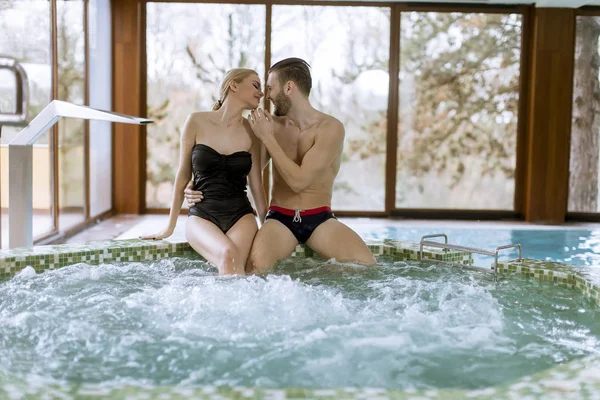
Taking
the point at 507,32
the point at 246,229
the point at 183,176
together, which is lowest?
the point at 246,229

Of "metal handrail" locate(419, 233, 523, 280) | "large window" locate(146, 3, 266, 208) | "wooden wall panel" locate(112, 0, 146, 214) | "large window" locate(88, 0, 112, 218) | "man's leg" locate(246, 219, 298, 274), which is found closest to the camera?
"metal handrail" locate(419, 233, 523, 280)

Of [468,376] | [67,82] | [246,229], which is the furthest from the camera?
[67,82]

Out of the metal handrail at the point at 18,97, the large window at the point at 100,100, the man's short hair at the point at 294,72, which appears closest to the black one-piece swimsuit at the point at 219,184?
the man's short hair at the point at 294,72

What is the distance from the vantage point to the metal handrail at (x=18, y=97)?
3.07 m

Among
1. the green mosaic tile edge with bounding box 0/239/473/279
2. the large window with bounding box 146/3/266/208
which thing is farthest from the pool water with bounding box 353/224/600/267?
the large window with bounding box 146/3/266/208

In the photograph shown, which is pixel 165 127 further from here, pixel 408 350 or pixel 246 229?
pixel 408 350

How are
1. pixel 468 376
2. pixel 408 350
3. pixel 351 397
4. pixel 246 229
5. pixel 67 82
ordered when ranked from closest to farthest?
pixel 351 397 < pixel 468 376 < pixel 408 350 < pixel 246 229 < pixel 67 82

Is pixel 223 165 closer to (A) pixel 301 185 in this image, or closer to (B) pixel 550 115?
(A) pixel 301 185

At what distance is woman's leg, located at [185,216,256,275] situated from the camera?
3.29m

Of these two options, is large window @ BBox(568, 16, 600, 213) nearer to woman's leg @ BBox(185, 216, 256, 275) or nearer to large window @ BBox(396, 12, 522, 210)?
large window @ BBox(396, 12, 522, 210)

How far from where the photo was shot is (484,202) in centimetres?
868

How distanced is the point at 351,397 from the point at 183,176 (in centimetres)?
220

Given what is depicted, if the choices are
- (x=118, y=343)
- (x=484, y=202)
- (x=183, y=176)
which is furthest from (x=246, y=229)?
(x=484, y=202)

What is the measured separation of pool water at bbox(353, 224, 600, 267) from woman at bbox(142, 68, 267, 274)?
94.3 inches
